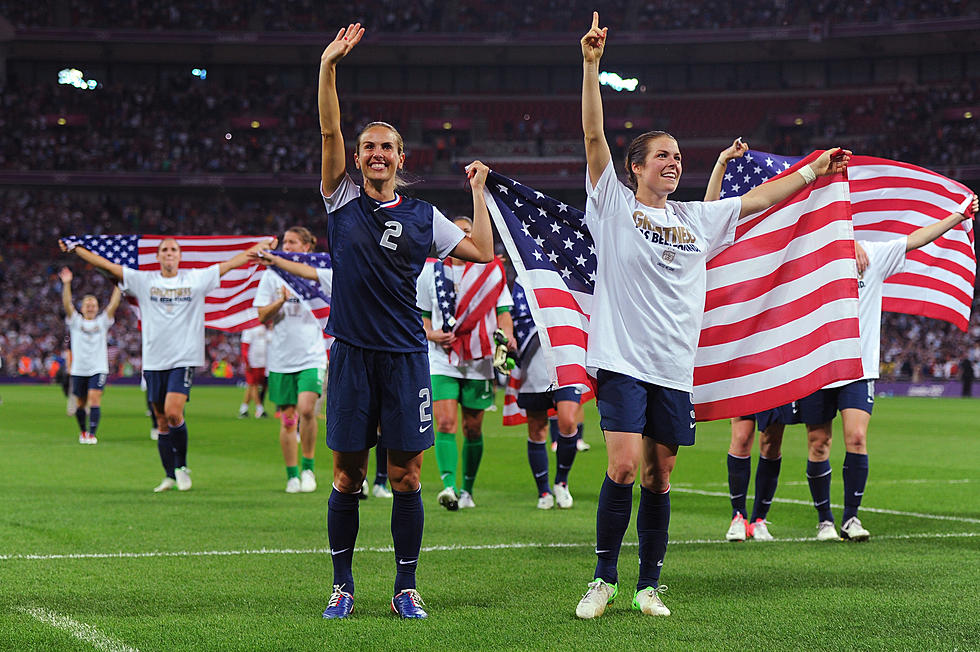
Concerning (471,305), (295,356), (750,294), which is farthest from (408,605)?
(295,356)

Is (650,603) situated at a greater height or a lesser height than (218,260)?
lesser

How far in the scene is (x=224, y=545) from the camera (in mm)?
7832

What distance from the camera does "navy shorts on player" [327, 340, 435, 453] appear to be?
5555mm

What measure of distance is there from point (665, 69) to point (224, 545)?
5091 cm

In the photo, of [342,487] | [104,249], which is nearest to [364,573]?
[342,487]

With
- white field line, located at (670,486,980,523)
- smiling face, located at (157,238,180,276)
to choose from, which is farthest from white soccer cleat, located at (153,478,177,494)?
white field line, located at (670,486,980,523)

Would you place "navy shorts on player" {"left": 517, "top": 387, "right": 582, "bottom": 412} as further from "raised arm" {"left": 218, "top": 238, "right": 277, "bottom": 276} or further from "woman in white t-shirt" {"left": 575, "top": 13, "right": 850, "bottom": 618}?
"woman in white t-shirt" {"left": 575, "top": 13, "right": 850, "bottom": 618}

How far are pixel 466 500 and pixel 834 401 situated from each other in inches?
141

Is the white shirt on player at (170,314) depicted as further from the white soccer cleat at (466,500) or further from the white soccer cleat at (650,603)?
the white soccer cleat at (650,603)

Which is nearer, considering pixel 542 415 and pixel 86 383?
pixel 542 415

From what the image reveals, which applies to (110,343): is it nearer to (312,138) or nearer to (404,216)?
(312,138)

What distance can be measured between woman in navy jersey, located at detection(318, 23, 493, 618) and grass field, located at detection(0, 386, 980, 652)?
40 centimetres

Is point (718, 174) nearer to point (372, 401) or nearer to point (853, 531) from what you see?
point (372, 401)

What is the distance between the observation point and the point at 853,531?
8.15 m
